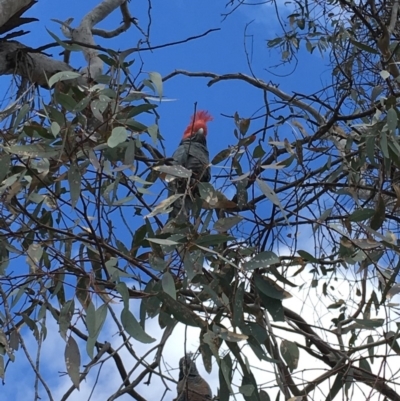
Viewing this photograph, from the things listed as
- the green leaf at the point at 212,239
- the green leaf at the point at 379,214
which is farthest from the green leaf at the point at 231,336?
the green leaf at the point at 379,214

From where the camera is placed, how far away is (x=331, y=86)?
2.15m

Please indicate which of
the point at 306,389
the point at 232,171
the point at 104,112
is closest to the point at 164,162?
the point at 232,171

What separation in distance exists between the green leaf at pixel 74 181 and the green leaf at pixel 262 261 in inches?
11.0

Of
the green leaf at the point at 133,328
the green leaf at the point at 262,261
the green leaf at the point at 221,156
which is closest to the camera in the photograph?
the green leaf at the point at 133,328

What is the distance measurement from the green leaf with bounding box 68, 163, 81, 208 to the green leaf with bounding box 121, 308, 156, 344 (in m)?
0.20

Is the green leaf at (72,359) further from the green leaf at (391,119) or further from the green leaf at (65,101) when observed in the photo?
the green leaf at (391,119)

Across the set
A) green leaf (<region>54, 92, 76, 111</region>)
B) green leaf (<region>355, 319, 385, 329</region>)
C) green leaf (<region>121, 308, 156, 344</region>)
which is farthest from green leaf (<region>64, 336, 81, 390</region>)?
green leaf (<region>355, 319, 385, 329</region>)

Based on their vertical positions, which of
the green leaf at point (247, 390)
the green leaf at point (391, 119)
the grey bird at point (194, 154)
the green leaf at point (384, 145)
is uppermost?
the grey bird at point (194, 154)

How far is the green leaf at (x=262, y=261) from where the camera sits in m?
0.99

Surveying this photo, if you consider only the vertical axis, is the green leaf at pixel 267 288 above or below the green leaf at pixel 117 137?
below

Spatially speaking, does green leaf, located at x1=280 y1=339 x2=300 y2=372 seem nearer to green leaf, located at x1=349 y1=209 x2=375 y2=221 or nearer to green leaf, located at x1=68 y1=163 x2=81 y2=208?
green leaf, located at x1=349 y1=209 x2=375 y2=221

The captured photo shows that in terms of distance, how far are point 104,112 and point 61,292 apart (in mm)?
401

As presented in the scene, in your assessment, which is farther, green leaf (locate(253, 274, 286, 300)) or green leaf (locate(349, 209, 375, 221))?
green leaf (locate(349, 209, 375, 221))

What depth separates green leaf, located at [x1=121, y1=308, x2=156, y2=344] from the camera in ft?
2.91
